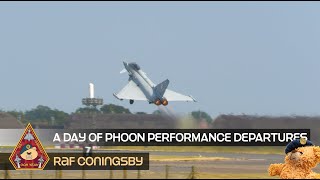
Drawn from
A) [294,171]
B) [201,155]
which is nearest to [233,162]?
[201,155]

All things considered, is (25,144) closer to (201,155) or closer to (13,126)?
(201,155)

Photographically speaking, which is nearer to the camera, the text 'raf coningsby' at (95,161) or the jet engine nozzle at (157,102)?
the text 'raf coningsby' at (95,161)

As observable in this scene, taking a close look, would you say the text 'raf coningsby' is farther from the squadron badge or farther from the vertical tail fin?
the vertical tail fin

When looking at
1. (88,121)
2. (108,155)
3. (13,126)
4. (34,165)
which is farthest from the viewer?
(88,121)

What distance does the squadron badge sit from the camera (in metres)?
29.5

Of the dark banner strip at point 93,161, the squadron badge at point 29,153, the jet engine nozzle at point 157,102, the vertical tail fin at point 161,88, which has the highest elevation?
the vertical tail fin at point 161,88

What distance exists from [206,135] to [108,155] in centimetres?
1303

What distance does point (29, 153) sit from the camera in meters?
30.5

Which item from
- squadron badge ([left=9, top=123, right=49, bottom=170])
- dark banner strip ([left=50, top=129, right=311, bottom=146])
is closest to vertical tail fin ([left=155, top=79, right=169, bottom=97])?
dark banner strip ([left=50, top=129, right=311, bottom=146])

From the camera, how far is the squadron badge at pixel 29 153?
29484mm

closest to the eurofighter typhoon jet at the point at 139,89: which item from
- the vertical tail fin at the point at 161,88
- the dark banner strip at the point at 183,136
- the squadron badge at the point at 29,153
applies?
the vertical tail fin at the point at 161,88

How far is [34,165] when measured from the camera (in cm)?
3161

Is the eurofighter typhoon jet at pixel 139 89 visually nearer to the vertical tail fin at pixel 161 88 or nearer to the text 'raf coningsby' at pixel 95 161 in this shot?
the vertical tail fin at pixel 161 88

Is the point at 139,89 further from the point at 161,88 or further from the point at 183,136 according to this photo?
the point at 183,136
